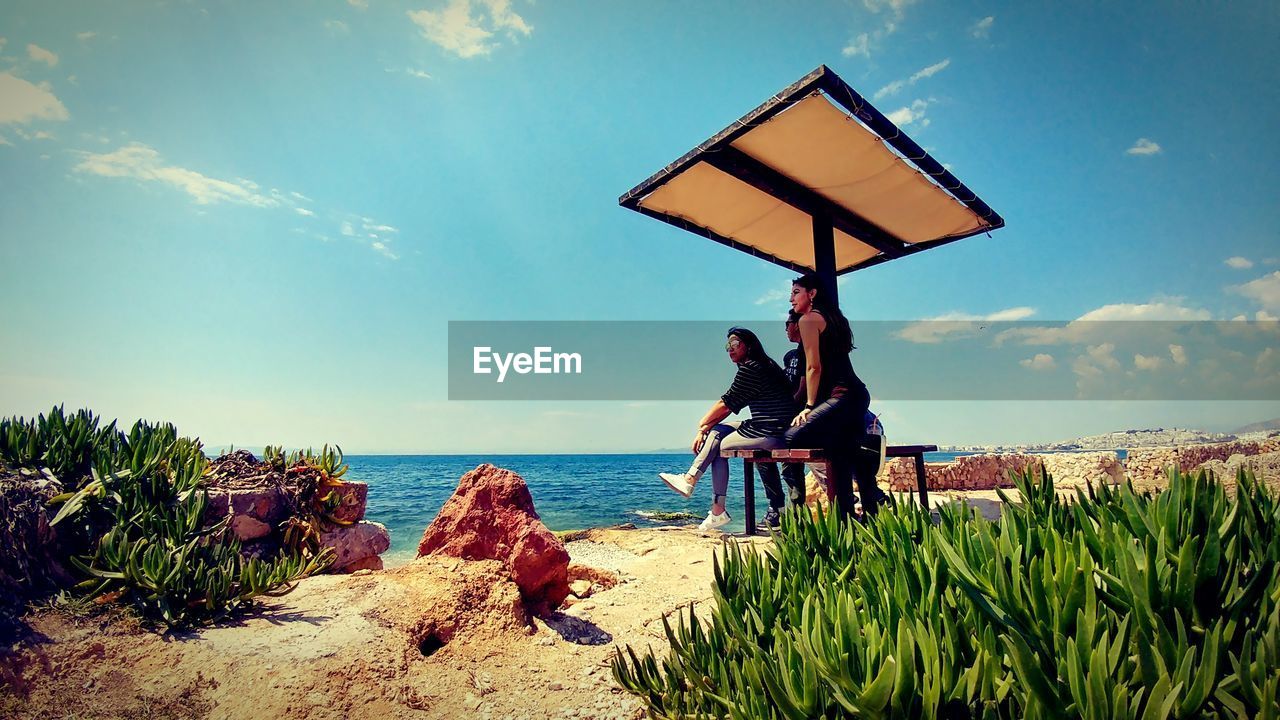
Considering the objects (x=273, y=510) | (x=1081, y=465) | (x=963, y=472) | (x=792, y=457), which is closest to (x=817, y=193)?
(x=792, y=457)

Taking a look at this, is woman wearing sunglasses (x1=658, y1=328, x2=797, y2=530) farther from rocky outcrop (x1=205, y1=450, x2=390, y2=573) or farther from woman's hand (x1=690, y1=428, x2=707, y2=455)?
rocky outcrop (x1=205, y1=450, x2=390, y2=573)

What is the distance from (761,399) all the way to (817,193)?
197 centimetres

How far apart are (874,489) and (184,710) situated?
4.63m

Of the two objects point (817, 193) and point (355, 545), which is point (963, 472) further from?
point (355, 545)

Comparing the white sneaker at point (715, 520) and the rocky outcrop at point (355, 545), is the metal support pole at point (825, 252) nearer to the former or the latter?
Result: the white sneaker at point (715, 520)

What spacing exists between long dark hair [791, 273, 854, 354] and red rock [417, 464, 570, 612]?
2.72 metres

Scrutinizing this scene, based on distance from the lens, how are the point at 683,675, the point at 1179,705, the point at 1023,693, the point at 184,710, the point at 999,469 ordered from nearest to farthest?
1. the point at 1179,705
2. the point at 1023,693
3. the point at 683,675
4. the point at 184,710
5. the point at 999,469

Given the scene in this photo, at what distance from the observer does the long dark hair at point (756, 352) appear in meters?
5.20

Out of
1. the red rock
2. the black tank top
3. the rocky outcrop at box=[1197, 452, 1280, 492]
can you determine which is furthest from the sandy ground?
the rocky outcrop at box=[1197, 452, 1280, 492]

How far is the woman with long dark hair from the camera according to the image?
4.27m

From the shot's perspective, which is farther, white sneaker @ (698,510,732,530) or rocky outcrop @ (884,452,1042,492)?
rocky outcrop @ (884,452,1042,492)

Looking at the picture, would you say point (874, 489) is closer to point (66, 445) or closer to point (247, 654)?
point (247, 654)

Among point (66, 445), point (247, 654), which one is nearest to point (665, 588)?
point (247, 654)

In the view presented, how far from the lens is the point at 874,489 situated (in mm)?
4770
